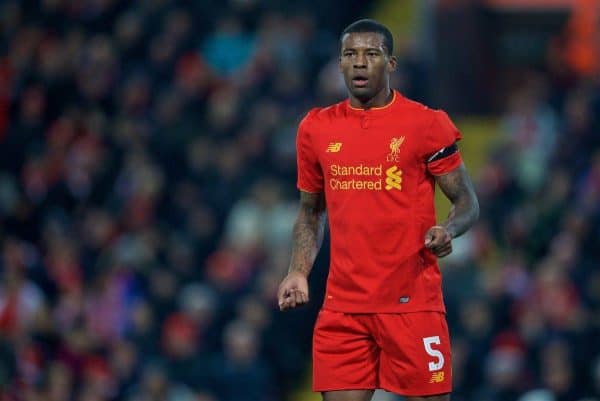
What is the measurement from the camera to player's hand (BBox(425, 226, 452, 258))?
6.60m

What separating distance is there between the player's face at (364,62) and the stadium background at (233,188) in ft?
16.2

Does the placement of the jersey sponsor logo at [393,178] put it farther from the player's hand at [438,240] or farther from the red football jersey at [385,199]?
the player's hand at [438,240]

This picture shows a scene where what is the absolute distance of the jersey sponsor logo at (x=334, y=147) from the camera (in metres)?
7.05

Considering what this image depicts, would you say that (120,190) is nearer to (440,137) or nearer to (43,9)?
(43,9)

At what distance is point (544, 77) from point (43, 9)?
5675 millimetres

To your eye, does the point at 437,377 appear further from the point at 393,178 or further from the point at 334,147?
the point at 334,147

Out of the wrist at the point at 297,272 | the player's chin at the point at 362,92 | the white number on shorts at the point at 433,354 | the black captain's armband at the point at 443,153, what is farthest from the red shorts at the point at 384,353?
the player's chin at the point at 362,92

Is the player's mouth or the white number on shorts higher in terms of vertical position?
the player's mouth

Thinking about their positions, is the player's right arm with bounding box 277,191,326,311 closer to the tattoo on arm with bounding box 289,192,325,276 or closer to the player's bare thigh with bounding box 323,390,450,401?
the tattoo on arm with bounding box 289,192,325,276

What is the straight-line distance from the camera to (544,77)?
1744 cm

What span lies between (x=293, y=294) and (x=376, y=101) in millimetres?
958

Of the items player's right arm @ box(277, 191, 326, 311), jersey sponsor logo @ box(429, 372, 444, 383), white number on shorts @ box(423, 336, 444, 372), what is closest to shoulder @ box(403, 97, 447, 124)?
player's right arm @ box(277, 191, 326, 311)

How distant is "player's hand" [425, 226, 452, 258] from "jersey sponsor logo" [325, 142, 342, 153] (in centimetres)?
65

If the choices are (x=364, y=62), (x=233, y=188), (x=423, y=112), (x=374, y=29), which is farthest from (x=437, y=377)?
(x=233, y=188)
